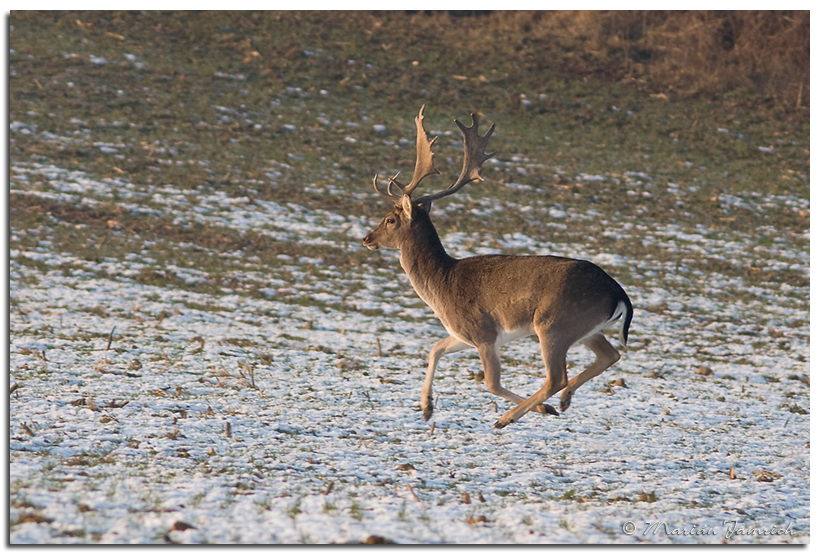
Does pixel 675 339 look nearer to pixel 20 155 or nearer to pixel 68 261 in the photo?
pixel 68 261

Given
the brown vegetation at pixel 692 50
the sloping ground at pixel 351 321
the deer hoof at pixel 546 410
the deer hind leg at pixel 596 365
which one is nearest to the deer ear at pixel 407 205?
the sloping ground at pixel 351 321

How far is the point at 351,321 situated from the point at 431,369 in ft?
14.6

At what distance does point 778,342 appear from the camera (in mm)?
11656

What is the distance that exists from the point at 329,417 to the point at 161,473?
2010 millimetres

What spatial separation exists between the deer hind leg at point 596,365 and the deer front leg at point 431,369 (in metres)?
0.93

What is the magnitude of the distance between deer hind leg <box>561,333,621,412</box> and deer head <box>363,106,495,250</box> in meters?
1.71

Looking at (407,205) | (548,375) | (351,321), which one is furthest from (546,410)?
(351,321)

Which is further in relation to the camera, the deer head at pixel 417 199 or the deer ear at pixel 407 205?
the deer head at pixel 417 199

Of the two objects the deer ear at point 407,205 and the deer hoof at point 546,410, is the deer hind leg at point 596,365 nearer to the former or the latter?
the deer hoof at point 546,410

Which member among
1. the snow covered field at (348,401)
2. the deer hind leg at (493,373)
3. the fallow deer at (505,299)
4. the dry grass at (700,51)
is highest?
the dry grass at (700,51)

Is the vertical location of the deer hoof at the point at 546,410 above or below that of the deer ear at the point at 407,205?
below

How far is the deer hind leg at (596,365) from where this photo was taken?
7.22 m

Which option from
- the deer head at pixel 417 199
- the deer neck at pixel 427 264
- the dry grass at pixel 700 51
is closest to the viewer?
the deer neck at pixel 427 264

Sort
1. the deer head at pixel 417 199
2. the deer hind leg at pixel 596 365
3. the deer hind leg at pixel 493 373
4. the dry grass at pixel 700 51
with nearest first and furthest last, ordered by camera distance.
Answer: the deer hind leg at pixel 493 373 < the deer hind leg at pixel 596 365 < the deer head at pixel 417 199 < the dry grass at pixel 700 51
